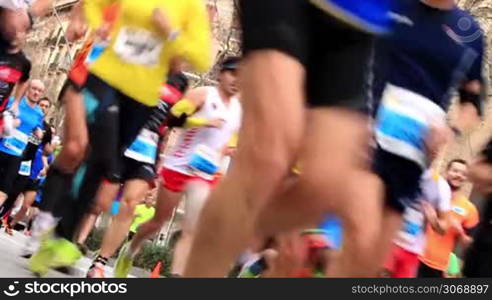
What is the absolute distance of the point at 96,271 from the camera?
6.05m

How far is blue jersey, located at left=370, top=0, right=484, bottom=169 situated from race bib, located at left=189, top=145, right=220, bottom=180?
8.68ft

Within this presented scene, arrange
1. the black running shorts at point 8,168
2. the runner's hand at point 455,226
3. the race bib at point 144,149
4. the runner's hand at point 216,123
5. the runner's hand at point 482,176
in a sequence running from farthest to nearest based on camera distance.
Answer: the black running shorts at point 8,168, the runner's hand at point 455,226, the race bib at point 144,149, the runner's hand at point 216,123, the runner's hand at point 482,176

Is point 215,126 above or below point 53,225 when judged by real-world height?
above

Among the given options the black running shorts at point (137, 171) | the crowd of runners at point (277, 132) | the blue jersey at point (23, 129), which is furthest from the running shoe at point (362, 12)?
the blue jersey at point (23, 129)

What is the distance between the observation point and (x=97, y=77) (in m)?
5.52

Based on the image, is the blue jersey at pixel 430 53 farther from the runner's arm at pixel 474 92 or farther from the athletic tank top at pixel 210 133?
the athletic tank top at pixel 210 133

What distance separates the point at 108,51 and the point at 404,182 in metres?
Answer: 1.91

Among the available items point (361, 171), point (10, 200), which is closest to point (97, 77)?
point (361, 171)

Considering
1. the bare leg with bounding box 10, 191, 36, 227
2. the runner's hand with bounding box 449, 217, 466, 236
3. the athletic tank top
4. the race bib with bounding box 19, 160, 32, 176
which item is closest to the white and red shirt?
the athletic tank top

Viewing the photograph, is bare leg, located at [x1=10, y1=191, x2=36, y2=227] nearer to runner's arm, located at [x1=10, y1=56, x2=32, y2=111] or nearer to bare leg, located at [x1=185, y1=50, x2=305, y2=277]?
runner's arm, located at [x1=10, y1=56, x2=32, y2=111]

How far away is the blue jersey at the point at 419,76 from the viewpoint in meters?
4.75

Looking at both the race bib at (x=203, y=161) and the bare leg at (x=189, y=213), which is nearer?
the bare leg at (x=189, y=213)

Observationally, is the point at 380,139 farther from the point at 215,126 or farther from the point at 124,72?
the point at 215,126

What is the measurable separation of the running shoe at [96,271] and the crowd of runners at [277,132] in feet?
0.05
